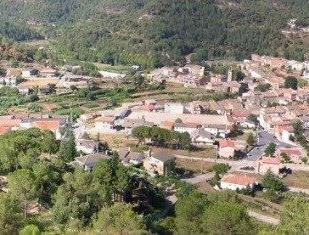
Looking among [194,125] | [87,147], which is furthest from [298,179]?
[87,147]

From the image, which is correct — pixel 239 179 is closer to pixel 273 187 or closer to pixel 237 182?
pixel 237 182

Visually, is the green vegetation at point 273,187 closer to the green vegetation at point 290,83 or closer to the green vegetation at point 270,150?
the green vegetation at point 270,150

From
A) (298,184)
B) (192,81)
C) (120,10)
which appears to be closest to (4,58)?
(192,81)

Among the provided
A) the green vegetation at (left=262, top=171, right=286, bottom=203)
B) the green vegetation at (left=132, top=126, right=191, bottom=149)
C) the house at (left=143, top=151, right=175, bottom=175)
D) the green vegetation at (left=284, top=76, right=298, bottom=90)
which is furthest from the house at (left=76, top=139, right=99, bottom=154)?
the green vegetation at (left=284, top=76, right=298, bottom=90)

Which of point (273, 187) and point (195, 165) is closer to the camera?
point (273, 187)

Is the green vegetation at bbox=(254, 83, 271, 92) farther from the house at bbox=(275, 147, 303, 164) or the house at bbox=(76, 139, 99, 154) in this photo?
the house at bbox=(76, 139, 99, 154)

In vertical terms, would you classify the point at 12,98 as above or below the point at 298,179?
below
